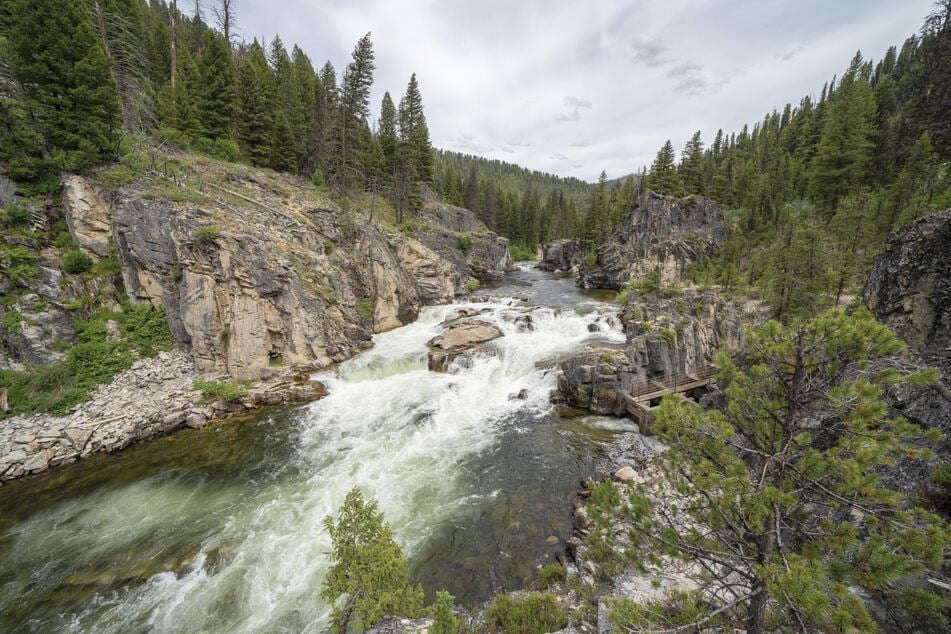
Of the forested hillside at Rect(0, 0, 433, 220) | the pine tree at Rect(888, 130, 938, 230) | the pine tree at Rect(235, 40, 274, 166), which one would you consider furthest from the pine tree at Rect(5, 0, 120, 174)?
the pine tree at Rect(888, 130, 938, 230)

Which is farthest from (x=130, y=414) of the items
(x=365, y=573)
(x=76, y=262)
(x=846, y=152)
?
(x=846, y=152)

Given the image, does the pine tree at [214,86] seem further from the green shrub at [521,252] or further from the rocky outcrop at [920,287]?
the green shrub at [521,252]

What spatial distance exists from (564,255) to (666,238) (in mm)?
24525

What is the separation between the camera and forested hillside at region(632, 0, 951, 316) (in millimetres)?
21453

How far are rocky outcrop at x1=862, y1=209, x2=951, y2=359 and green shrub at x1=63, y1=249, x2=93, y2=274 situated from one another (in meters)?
32.1

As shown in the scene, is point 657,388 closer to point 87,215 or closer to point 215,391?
point 215,391

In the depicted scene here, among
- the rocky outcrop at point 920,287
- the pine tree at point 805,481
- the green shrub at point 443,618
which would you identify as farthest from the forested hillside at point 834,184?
the green shrub at point 443,618

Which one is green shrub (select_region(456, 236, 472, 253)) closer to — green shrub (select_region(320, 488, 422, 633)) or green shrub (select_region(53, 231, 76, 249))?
green shrub (select_region(53, 231, 76, 249))

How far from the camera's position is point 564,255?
68812mm

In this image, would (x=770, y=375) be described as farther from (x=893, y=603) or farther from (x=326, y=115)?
(x=326, y=115)

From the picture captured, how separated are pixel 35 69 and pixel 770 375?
32.2 m

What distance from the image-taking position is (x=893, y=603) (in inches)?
179

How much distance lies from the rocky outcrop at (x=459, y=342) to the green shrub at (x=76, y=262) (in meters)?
19.2

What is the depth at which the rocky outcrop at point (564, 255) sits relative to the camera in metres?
68.2
